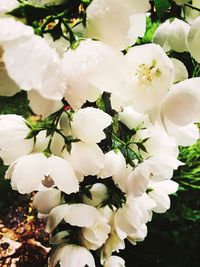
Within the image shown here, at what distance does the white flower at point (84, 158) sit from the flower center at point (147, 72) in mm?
105


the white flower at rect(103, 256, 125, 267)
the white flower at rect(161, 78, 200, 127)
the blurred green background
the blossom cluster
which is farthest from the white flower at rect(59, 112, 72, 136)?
the blurred green background

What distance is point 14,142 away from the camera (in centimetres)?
45

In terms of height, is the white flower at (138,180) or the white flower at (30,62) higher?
the white flower at (30,62)

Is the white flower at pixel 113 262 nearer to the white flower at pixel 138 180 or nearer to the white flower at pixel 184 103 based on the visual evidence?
the white flower at pixel 138 180

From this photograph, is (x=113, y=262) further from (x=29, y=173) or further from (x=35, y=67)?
(x=35, y=67)

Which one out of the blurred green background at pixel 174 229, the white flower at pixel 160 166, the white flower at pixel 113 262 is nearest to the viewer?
the white flower at pixel 160 166

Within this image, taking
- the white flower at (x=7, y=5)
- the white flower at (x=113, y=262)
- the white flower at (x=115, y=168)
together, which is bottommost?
the white flower at (x=113, y=262)

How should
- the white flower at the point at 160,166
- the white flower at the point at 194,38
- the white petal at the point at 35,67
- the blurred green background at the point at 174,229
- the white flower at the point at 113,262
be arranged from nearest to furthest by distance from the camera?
1. the white petal at the point at 35,67
2. the white flower at the point at 194,38
3. the white flower at the point at 160,166
4. the white flower at the point at 113,262
5. the blurred green background at the point at 174,229

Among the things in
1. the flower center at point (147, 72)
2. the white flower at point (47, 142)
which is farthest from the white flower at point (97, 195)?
the flower center at point (147, 72)

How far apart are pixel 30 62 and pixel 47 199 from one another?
27 centimetres

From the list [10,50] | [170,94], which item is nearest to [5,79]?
[10,50]

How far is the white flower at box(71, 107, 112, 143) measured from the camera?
42cm

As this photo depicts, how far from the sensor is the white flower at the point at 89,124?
42cm

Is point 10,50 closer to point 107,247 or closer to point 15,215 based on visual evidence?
point 107,247
